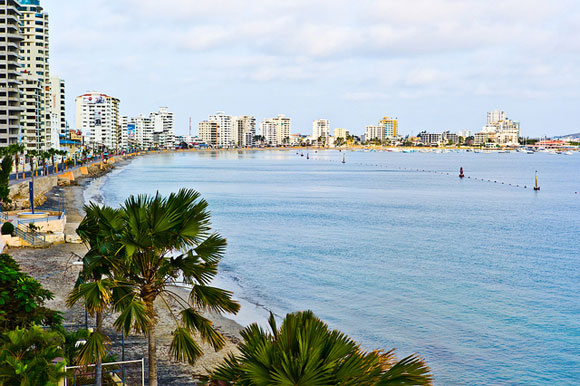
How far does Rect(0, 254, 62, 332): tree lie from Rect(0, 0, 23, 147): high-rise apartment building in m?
105

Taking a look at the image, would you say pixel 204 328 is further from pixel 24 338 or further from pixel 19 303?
pixel 19 303

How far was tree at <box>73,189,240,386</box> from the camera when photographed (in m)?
11.7

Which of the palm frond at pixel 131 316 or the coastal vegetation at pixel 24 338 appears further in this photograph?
the palm frond at pixel 131 316

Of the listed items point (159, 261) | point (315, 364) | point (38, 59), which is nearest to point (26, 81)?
point (38, 59)

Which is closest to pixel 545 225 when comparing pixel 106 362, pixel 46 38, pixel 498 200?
pixel 498 200

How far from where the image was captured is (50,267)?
33625mm

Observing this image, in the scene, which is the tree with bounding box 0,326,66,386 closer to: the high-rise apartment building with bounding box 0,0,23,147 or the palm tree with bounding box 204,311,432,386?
the palm tree with bounding box 204,311,432,386

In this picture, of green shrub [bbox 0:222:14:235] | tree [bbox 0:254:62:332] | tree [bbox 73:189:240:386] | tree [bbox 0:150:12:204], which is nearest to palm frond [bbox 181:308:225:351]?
tree [bbox 73:189:240:386]

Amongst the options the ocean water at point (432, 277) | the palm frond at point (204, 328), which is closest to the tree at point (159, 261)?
the palm frond at point (204, 328)

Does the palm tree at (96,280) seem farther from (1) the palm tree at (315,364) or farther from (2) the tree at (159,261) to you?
(1) the palm tree at (315,364)

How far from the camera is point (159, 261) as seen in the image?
1238 centimetres

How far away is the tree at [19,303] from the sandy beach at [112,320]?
181cm

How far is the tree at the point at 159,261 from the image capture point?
38.5 ft

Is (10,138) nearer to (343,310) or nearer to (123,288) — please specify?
(343,310)
